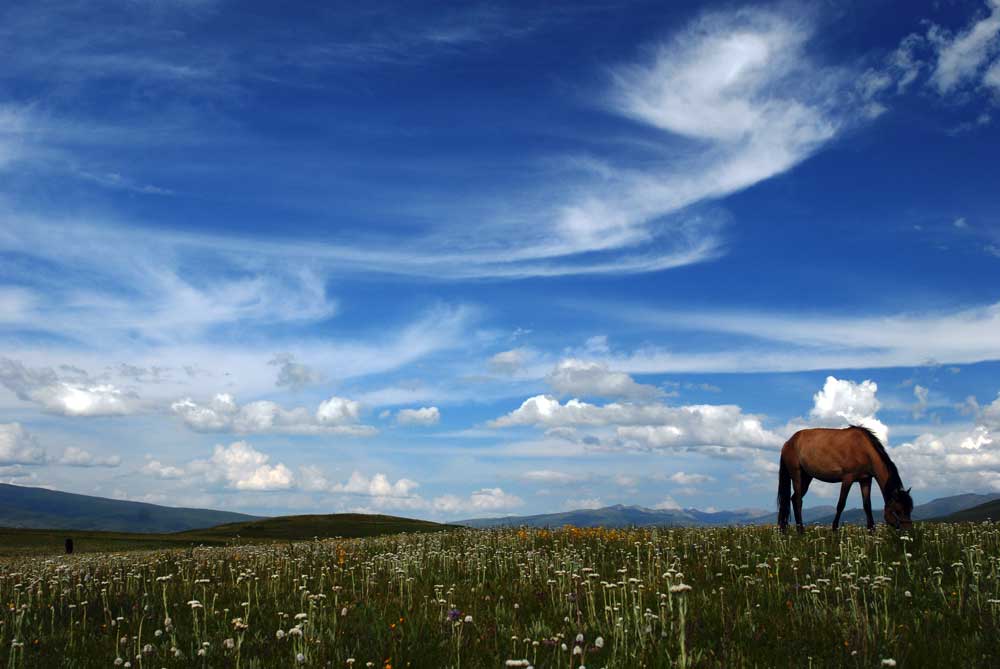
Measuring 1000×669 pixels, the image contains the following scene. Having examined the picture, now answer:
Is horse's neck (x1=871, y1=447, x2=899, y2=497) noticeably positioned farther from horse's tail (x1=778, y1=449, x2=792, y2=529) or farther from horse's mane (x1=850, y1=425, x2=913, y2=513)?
horse's tail (x1=778, y1=449, x2=792, y2=529)

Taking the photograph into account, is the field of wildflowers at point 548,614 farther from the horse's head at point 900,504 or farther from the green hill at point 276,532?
the green hill at point 276,532

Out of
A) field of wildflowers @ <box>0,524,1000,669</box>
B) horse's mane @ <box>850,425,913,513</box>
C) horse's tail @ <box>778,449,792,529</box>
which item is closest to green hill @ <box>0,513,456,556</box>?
horse's tail @ <box>778,449,792,529</box>

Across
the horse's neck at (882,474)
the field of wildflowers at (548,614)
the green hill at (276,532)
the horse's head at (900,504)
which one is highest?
the horse's neck at (882,474)

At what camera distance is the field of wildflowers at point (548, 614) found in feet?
24.2

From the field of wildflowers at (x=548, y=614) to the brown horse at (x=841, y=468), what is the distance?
183 inches

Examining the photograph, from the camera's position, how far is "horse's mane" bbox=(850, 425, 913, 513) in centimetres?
2052

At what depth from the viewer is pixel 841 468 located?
2248 cm

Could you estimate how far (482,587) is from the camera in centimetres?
1148

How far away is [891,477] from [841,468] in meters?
1.50

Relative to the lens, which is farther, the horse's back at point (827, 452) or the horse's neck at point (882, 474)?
the horse's back at point (827, 452)

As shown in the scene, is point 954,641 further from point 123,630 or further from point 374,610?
point 123,630

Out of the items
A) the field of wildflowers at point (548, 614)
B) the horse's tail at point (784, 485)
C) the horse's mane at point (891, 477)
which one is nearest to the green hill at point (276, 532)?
the horse's tail at point (784, 485)

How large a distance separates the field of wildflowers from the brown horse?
4.65m

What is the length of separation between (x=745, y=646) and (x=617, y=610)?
190cm
